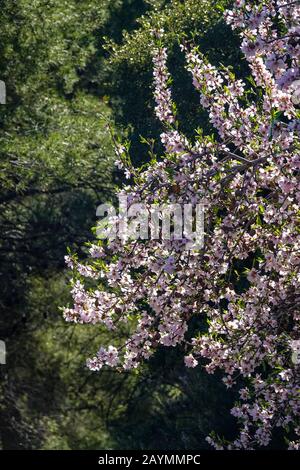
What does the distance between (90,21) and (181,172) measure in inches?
413

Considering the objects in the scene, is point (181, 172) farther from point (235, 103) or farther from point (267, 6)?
point (267, 6)

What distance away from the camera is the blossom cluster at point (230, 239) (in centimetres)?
709

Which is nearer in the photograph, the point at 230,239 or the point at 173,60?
the point at 230,239

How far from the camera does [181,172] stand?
719 cm

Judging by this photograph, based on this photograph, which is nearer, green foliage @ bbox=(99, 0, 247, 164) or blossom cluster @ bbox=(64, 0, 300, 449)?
blossom cluster @ bbox=(64, 0, 300, 449)

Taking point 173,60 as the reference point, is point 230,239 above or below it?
below

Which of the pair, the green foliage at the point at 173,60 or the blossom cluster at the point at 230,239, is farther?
the green foliage at the point at 173,60

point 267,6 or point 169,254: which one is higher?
point 267,6

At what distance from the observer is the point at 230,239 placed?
7512mm

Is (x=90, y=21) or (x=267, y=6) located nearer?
(x=267, y=6)

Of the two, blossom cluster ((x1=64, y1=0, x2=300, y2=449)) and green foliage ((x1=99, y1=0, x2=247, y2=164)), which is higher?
green foliage ((x1=99, y1=0, x2=247, y2=164))

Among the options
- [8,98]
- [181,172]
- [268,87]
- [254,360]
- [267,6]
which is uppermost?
[8,98]

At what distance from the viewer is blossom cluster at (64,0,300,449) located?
23.3 feet
